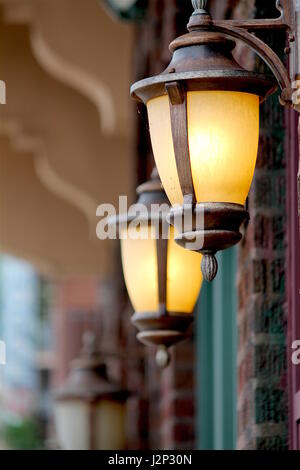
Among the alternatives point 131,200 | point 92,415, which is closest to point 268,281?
point 92,415

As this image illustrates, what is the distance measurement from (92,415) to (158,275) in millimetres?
2237

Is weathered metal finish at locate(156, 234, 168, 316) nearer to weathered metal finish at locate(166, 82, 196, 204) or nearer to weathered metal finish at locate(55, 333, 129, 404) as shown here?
weathered metal finish at locate(166, 82, 196, 204)

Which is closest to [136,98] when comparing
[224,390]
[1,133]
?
[224,390]

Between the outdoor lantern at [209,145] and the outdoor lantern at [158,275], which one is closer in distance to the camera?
the outdoor lantern at [209,145]

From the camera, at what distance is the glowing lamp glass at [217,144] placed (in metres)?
2.45

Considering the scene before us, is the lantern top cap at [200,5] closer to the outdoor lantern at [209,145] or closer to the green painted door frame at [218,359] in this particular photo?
the outdoor lantern at [209,145]

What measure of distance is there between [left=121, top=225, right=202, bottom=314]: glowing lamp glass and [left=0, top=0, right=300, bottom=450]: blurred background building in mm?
136

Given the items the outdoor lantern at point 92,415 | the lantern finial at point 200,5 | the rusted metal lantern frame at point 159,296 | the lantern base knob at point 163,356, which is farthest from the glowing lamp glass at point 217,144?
the outdoor lantern at point 92,415

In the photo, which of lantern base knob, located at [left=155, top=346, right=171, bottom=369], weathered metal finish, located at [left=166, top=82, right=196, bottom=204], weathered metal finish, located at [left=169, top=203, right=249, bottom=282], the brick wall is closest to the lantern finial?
weathered metal finish, located at [left=166, top=82, right=196, bottom=204]

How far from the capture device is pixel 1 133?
9688mm

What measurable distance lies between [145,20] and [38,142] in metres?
2.26

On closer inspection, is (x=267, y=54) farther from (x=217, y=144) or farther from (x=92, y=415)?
(x=92, y=415)

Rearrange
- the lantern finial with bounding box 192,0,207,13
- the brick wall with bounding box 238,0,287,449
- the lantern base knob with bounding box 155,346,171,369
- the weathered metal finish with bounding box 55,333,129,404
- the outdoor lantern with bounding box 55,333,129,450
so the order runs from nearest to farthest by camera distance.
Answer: the lantern finial with bounding box 192,0,207,13, the brick wall with bounding box 238,0,287,449, the lantern base knob with bounding box 155,346,171,369, the outdoor lantern with bounding box 55,333,129,450, the weathered metal finish with bounding box 55,333,129,404

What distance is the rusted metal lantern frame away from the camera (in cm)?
351
